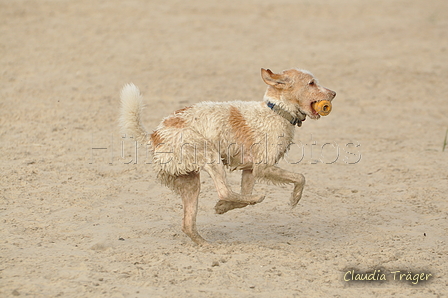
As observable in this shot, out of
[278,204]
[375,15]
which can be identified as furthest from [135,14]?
[278,204]

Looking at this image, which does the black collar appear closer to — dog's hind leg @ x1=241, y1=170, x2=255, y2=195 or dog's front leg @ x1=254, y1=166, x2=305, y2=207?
dog's front leg @ x1=254, y1=166, x2=305, y2=207

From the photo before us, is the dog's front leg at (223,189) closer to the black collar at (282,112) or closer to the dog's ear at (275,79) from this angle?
the black collar at (282,112)

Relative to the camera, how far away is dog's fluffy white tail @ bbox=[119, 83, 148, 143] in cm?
521

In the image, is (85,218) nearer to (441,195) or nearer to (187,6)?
(441,195)

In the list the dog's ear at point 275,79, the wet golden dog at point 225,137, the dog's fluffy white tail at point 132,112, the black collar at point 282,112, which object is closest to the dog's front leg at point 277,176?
the wet golden dog at point 225,137

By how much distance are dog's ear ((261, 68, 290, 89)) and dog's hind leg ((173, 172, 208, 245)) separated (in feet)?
3.34

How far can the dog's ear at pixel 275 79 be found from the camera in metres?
5.40

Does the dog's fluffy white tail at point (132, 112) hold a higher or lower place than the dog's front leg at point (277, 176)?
higher

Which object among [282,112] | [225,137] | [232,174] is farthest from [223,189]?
[232,174]

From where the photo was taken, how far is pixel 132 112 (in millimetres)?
5273

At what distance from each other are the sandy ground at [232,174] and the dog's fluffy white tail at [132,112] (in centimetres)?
96

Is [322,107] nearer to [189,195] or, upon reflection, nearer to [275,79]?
[275,79]

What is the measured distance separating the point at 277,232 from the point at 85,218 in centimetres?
183

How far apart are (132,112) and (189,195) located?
857 mm
